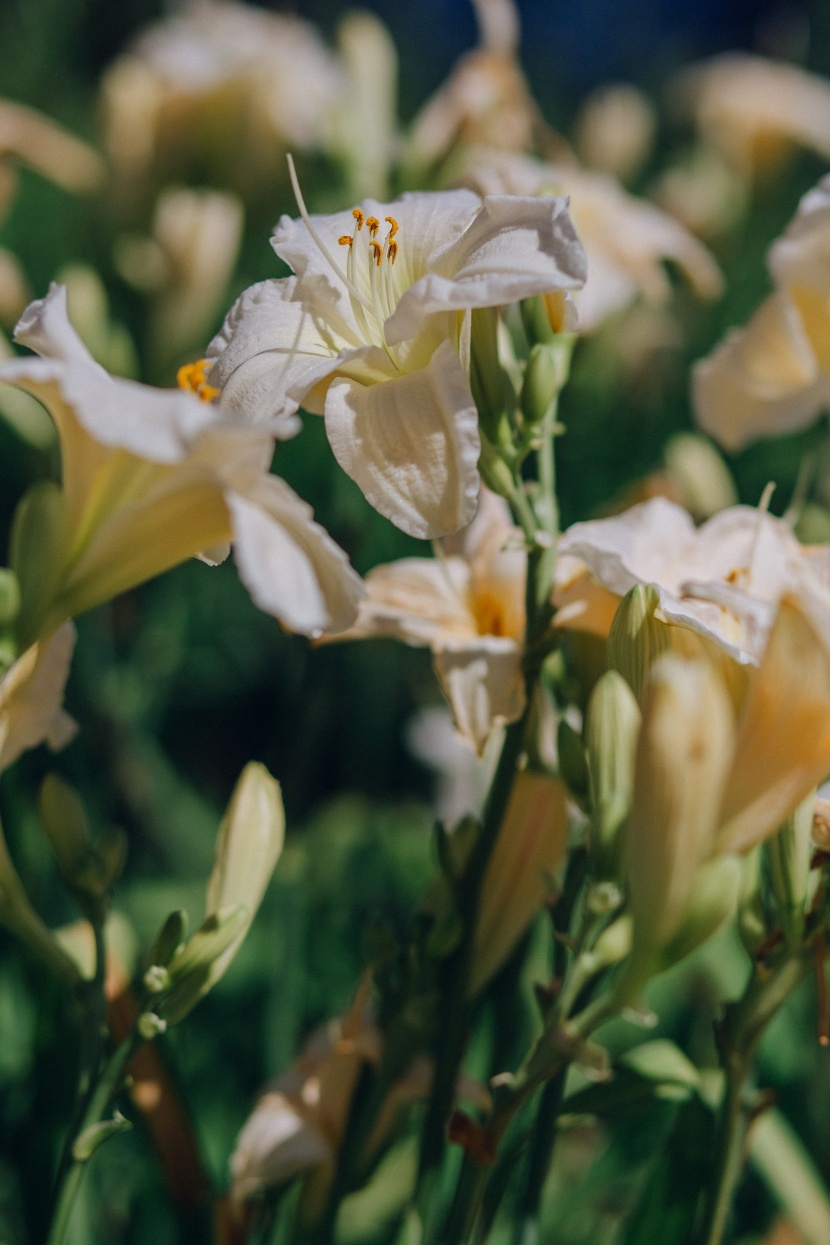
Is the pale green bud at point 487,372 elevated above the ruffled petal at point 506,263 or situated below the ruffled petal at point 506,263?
below

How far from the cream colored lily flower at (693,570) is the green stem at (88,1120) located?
0.82ft

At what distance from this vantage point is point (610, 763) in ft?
1.38

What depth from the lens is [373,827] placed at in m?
1.19

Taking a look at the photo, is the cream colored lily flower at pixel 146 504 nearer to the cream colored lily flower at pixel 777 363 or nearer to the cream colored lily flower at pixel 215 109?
the cream colored lily flower at pixel 777 363

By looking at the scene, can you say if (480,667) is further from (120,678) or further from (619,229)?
(120,678)

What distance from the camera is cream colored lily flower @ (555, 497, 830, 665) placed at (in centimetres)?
44

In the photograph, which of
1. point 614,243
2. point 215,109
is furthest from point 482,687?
point 215,109

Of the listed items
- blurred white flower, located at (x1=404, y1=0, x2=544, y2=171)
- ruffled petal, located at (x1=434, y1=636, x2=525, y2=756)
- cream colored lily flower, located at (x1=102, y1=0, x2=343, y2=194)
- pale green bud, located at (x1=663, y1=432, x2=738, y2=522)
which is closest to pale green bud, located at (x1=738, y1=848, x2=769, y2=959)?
ruffled petal, located at (x1=434, y1=636, x2=525, y2=756)

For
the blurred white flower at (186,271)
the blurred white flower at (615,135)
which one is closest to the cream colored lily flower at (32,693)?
the blurred white flower at (186,271)

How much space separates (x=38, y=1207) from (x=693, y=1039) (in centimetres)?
49

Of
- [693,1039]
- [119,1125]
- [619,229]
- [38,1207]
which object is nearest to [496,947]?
[119,1125]

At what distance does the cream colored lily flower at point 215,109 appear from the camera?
110 centimetres

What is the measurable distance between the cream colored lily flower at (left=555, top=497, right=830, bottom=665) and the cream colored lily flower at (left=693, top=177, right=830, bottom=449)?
0.15 metres

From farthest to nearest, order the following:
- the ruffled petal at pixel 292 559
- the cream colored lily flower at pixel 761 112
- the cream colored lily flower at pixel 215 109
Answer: the cream colored lily flower at pixel 761 112 → the cream colored lily flower at pixel 215 109 → the ruffled petal at pixel 292 559
